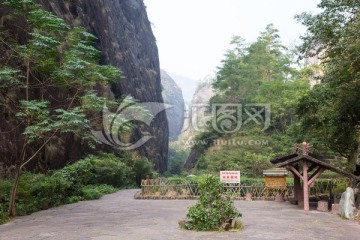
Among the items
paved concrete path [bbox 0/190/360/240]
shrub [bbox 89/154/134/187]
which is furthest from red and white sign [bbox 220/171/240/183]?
shrub [bbox 89/154/134/187]

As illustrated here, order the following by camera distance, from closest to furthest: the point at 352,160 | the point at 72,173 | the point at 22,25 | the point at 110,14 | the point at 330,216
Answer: the point at 330,216
the point at 22,25
the point at 72,173
the point at 352,160
the point at 110,14

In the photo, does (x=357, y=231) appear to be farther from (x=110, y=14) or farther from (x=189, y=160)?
(x=189, y=160)

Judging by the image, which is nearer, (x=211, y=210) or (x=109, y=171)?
(x=211, y=210)

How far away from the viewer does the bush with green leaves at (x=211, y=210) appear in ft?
28.3

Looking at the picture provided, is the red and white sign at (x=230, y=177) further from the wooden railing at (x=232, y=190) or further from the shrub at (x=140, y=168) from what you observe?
the shrub at (x=140, y=168)

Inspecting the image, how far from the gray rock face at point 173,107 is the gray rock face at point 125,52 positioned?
33.7 m

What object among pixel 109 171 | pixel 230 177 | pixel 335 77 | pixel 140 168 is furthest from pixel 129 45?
pixel 335 77

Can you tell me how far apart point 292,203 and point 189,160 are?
28.0 meters

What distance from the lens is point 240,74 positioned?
138 ft

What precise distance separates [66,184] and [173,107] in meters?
73.6

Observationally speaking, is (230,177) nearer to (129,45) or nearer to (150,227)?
(150,227)

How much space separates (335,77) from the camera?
1318 cm

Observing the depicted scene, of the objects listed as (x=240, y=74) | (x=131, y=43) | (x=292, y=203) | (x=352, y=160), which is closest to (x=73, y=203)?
(x=292, y=203)

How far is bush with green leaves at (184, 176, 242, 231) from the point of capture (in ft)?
28.3
